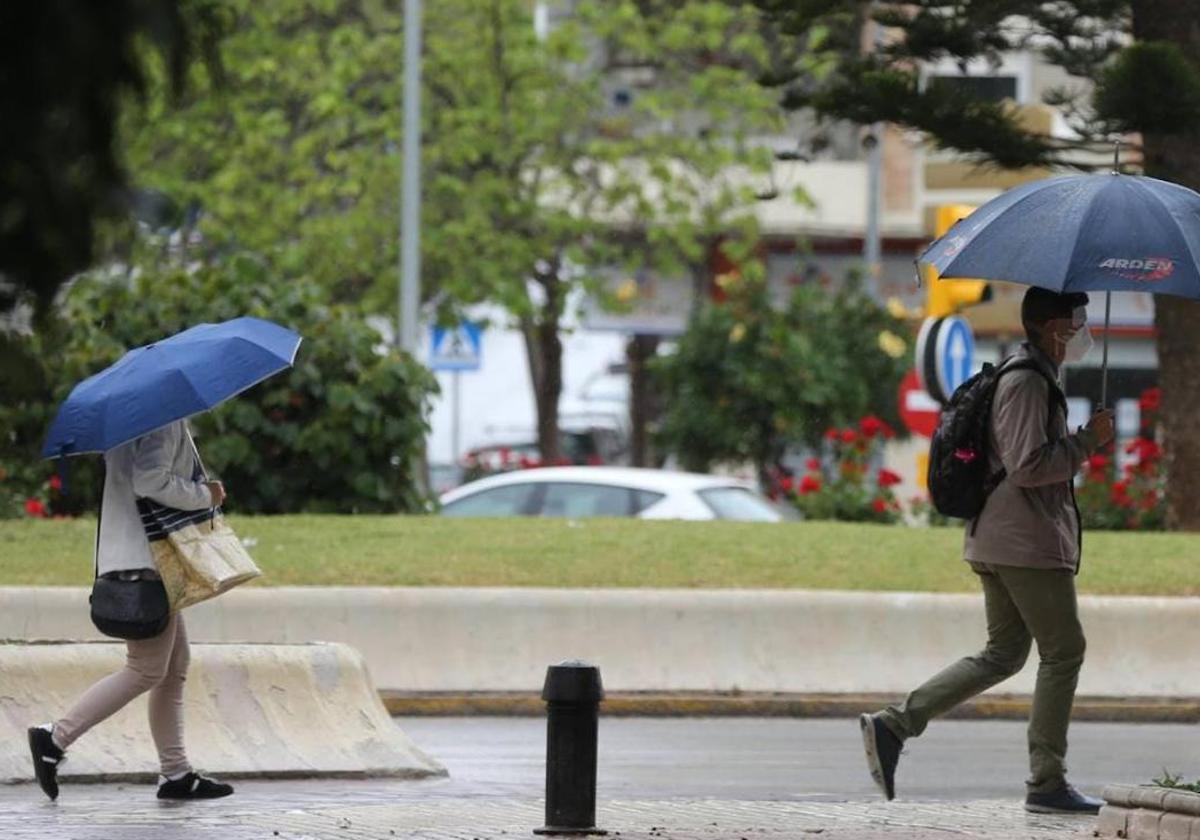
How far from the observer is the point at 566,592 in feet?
48.1

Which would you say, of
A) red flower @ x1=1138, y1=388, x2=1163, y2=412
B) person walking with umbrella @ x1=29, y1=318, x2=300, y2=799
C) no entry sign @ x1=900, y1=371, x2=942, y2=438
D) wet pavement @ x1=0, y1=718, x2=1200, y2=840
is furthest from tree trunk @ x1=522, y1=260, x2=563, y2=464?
person walking with umbrella @ x1=29, y1=318, x2=300, y2=799

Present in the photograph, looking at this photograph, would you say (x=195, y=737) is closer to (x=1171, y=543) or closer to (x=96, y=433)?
(x=96, y=433)

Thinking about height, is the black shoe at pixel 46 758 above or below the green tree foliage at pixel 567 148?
below

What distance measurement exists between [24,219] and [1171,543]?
45.6 ft

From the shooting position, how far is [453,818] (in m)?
9.21

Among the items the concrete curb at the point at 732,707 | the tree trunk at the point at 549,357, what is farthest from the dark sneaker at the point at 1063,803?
the tree trunk at the point at 549,357

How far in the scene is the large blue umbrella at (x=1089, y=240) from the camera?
893 cm

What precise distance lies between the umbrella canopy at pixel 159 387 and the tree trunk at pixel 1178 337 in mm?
10412

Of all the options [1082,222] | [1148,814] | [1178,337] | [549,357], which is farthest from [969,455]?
[549,357]

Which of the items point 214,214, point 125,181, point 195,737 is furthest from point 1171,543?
point 214,214

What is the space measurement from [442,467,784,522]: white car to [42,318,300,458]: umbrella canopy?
9928mm

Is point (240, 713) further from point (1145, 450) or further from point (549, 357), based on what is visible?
point (549, 357)

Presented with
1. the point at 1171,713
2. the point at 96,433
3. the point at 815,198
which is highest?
the point at 815,198

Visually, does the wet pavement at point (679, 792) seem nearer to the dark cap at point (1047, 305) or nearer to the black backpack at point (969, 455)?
the black backpack at point (969, 455)
